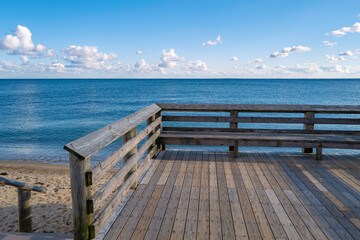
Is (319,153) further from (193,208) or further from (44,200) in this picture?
(44,200)

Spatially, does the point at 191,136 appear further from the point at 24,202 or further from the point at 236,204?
the point at 24,202

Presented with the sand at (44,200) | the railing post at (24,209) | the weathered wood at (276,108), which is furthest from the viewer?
the weathered wood at (276,108)

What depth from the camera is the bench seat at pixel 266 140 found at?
17.8 ft

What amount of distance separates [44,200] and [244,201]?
5.53 meters

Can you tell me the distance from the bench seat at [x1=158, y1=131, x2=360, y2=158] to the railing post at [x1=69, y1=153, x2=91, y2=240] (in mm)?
3360

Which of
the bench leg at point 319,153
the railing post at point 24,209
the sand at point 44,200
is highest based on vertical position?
the bench leg at point 319,153

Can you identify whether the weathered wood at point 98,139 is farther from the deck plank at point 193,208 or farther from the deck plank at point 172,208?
the deck plank at point 193,208

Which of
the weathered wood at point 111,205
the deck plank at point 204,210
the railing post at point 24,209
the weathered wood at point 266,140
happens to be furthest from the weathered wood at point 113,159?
the railing post at point 24,209

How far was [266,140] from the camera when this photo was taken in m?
5.55

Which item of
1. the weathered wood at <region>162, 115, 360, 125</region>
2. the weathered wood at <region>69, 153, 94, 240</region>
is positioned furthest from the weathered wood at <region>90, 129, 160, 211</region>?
the weathered wood at <region>162, 115, 360, 125</region>

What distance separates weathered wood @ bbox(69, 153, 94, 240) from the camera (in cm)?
227

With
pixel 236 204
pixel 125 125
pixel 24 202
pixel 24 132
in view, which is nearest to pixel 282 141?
pixel 236 204

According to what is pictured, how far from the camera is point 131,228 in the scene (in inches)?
112

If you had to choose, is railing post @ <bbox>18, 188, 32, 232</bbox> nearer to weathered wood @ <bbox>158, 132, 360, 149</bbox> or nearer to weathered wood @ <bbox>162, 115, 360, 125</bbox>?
weathered wood @ <bbox>158, 132, 360, 149</bbox>
